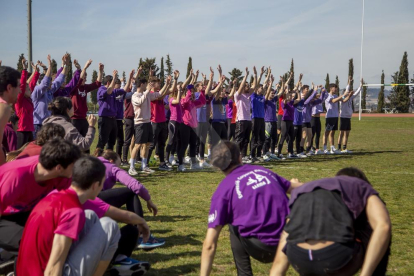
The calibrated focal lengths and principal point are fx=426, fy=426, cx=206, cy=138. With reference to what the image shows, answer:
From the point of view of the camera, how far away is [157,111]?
445 inches

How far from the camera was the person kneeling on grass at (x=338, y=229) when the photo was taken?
2.65 m

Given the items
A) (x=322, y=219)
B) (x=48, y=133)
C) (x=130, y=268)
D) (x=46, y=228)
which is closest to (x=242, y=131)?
(x=48, y=133)

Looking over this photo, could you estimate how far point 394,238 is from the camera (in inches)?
222

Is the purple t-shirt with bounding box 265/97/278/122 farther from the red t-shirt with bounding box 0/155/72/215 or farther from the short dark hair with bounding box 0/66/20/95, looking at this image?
the red t-shirt with bounding box 0/155/72/215

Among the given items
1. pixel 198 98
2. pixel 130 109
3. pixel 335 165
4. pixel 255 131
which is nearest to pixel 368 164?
pixel 335 165

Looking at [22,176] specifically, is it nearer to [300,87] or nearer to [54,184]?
[54,184]

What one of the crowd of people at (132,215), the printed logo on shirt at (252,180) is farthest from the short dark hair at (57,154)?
the printed logo on shirt at (252,180)

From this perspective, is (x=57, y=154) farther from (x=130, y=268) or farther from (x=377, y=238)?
(x=377, y=238)

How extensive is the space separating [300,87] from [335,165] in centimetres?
408

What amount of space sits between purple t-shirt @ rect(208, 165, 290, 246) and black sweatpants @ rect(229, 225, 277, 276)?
0.18 feet

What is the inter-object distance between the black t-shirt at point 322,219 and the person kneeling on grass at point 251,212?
490mm

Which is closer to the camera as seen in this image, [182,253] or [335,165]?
[182,253]

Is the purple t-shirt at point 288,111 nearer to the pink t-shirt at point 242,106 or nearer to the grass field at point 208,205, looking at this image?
the grass field at point 208,205

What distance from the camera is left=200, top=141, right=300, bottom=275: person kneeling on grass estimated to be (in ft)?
10.9
